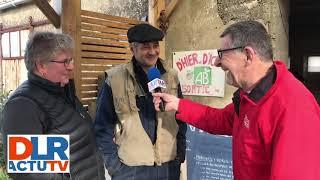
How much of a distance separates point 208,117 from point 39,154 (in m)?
1.12

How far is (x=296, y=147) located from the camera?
1.50m

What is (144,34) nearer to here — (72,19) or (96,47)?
(72,19)

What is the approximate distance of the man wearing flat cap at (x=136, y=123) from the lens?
2588mm

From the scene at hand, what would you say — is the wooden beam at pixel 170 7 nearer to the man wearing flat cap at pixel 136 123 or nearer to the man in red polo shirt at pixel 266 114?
the man wearing flat cap at pixel 136 123

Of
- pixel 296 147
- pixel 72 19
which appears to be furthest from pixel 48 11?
pixel 296 147

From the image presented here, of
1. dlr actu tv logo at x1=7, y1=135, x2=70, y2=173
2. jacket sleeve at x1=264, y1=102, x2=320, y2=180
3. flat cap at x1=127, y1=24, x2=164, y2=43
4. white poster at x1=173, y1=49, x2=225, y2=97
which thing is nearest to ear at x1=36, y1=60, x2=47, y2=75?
dlr actu tv logo at x1=7, y1=135, x2=70, y2=173

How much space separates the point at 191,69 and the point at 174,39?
454mm

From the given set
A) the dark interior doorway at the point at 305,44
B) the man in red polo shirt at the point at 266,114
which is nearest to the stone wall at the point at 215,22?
the man in red polo shirt at the point at 266,114

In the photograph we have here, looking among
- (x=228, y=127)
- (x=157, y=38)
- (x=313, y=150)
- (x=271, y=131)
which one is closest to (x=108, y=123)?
(x=157, y=38)

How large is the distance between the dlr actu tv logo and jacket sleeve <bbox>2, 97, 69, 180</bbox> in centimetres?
6

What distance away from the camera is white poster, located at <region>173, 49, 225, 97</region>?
393cm

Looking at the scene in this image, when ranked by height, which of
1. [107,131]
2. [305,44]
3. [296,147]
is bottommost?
[107,131]

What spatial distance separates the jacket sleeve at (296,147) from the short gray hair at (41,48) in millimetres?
1339

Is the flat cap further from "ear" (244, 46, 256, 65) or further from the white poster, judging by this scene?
the white poster
